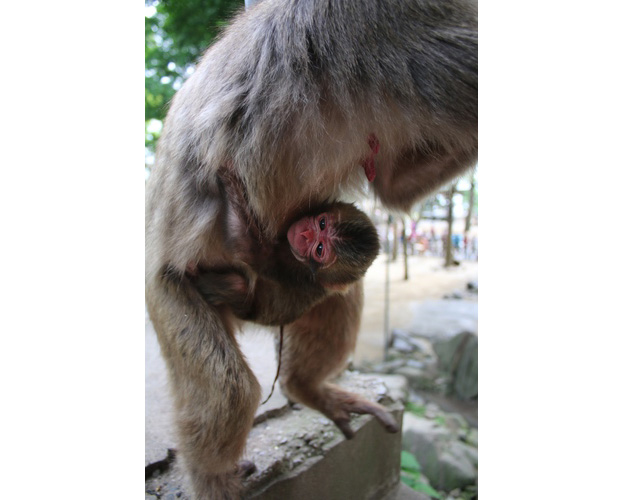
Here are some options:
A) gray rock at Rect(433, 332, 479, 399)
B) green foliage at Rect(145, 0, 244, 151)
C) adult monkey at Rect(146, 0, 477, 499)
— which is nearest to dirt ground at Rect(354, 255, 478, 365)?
adult monkey at Rect(146, 0, 477, 499)

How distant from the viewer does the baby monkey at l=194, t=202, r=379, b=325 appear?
1603 millimetres

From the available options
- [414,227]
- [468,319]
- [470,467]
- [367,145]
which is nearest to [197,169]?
[367,145]

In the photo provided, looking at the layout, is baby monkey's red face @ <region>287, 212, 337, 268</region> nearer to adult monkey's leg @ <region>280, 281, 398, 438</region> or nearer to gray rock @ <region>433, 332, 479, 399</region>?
adult monkey's leg @ <region>280, 281, 398, 438</region>

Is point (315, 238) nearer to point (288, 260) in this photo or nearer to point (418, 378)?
point (288, 260)

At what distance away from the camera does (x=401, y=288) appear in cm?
428

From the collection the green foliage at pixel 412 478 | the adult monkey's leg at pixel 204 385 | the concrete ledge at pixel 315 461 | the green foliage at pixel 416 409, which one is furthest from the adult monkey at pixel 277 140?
the green foliage at pixel 416 409

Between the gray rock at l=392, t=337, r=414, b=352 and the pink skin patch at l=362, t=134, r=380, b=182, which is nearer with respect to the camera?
the pink skin patch at l=362, t=134, r=380, b=182

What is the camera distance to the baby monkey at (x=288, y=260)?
1.59 metres

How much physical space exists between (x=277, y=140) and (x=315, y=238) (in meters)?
0.36

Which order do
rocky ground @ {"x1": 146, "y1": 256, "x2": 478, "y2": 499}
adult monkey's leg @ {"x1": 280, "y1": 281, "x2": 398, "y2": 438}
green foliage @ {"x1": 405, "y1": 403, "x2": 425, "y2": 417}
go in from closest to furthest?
adult monkey's leg @ {"x1": 280, "y1": 281, "x2": 398, "y2": 438}
rocky ground @ {"x1": 146, "y1": 256, "x2": 478, "y2": 499}
green foliage @ {"x1": 405, "y1": 403, "x2": 425, "y2": 417}

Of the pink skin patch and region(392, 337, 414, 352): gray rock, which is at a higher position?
the pink skin patch

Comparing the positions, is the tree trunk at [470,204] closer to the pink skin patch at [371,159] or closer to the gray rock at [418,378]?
the pink skin patch at [371,159]

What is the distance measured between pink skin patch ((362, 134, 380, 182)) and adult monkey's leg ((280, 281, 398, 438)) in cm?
50

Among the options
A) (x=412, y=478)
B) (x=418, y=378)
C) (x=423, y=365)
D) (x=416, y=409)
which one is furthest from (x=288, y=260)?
(x=423, y=365)
